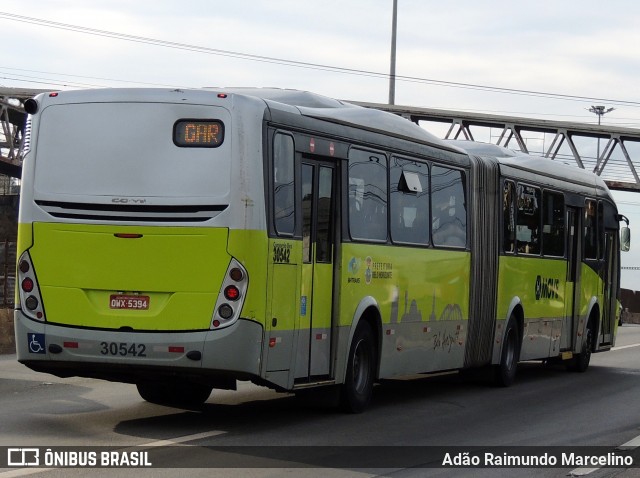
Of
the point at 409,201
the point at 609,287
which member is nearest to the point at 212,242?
the point at 409,201

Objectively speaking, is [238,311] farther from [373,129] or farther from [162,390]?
[373,129]

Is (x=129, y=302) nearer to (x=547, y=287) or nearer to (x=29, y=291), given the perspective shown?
(x=29, y=291)

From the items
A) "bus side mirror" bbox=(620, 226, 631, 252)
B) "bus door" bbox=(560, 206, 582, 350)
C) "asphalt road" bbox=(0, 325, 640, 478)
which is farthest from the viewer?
"bus side mirror" bbox=(620, 226, 631, 252)

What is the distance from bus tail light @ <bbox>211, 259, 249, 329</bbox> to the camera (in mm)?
11422

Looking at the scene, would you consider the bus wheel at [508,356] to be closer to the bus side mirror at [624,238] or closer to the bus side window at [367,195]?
the bus side window at [367,195]

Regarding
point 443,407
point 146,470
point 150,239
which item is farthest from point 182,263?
point 443,407

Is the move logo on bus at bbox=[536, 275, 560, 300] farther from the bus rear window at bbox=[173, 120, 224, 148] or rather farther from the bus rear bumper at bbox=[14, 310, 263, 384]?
the bus rear window at bbox=[173, 120, 224, 148]

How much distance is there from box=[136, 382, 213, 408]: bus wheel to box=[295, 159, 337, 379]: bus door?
58.4 inches

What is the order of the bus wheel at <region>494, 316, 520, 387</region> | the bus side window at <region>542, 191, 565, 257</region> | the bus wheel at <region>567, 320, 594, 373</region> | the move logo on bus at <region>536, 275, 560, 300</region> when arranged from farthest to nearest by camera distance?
the bus wheel at <region>567, 320, 594, 373</region> < the bus side window at <region>542, 191, 565, 257</region> < the move logo on bus at <region>536, 275, 560, 300</region> < the bus wheel at <region>494, 316, 520, 387</region>

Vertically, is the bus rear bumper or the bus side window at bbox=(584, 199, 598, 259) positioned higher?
the bus side window at bbox=(584, 199, 598, 259)

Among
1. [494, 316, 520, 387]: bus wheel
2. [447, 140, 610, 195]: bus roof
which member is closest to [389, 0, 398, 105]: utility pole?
[447, 140, 610, 195]: bus roof

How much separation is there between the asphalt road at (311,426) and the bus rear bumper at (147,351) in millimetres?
540

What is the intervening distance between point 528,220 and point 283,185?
835 cm

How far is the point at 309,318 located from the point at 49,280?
2.42 m
